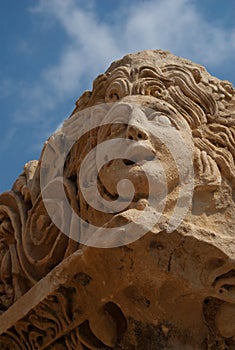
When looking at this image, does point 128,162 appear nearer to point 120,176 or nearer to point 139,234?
point 120,176

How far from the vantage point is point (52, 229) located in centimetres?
478

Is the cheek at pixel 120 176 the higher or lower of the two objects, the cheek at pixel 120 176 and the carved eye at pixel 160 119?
the lower

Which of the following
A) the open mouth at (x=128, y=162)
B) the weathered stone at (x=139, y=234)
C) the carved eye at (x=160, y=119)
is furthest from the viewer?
the carved eye at (x=160, y=119)

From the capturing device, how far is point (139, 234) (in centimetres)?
386

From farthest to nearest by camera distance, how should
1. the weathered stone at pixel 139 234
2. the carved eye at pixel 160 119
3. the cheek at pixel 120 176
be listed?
the carved eye at pixel 160 119 < the cheek at pixel 120 176 < the weathered stone at pixel 139 234

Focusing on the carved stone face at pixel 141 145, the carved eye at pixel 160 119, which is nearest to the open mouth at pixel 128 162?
the carved stone face at pixel 141 145

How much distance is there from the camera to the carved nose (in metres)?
4.28

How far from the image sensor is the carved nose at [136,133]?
428cm

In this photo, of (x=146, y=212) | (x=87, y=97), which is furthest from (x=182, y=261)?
(x=87, y=97)

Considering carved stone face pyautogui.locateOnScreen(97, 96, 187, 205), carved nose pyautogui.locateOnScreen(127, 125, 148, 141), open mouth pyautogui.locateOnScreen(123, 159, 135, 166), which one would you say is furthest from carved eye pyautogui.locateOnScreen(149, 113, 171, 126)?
open mouth pyautogui.locateOnScreen(123, 159, 135, 166)

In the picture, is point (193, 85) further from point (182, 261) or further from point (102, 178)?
point (182, 261)

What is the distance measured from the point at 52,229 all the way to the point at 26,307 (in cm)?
63

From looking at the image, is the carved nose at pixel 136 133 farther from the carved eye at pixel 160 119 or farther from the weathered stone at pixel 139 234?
the carved eye at pixel 160 119

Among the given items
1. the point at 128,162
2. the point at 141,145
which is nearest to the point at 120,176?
the point at 128,162
